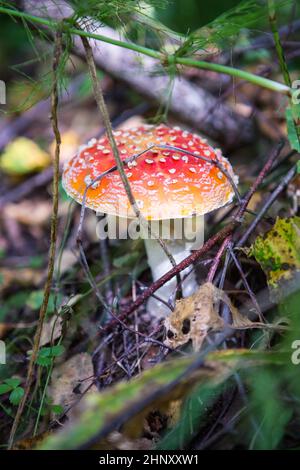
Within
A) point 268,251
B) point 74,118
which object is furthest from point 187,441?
point 74,118

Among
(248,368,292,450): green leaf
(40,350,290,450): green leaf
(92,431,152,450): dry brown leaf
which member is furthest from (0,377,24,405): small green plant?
(248,368,292,450): green leaf

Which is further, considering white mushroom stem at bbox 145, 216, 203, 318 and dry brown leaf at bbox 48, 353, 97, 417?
white mushroom stem at bbox 145, 216, 203, 318

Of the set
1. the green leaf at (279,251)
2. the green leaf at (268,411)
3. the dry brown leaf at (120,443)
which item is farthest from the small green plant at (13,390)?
the green leaf at (279,251)

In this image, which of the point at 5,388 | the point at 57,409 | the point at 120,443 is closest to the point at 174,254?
the point at 57,409

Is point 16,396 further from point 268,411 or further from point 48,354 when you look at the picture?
point 268,411

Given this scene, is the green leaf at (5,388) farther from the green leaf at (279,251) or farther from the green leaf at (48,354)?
the green leaf at (279,251)

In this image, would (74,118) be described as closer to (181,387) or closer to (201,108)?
(201,108)

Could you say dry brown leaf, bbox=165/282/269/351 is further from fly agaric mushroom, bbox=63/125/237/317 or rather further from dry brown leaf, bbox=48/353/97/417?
dry brown leaf, bbox=48/353/97/417
